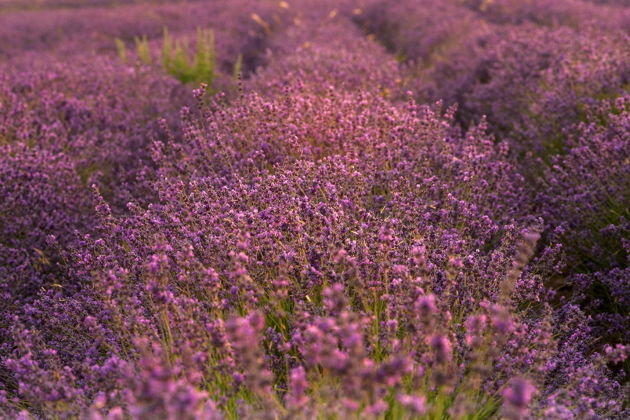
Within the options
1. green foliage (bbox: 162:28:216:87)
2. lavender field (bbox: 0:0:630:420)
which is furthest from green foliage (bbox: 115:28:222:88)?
lavender field (bbox: 0:0:630:420)

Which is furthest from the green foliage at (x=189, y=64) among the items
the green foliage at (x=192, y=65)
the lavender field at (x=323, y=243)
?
the lavender field at (x=323, y=243)

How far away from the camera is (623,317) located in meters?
2.88

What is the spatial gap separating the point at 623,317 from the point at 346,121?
2.11 m

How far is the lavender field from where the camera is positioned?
1.88 m

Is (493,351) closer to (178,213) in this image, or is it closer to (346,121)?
(178,213)

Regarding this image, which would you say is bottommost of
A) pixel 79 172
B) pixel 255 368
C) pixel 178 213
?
pixel 79 172

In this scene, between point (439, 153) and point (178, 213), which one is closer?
point (178, 213)

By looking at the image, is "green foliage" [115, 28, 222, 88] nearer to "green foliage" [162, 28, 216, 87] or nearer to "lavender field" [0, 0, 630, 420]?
"green foliage" [162, 28, 216, 87]

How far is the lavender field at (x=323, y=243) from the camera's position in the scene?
1.88m

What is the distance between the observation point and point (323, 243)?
8.07 ft

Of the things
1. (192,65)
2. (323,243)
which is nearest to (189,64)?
(192,65)

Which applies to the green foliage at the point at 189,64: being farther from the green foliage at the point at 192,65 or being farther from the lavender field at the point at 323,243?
the lavender field at the point at 323,243

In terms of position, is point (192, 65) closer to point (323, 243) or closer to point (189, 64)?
point (189, 64)

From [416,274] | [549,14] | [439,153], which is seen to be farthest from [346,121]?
[549,14]
